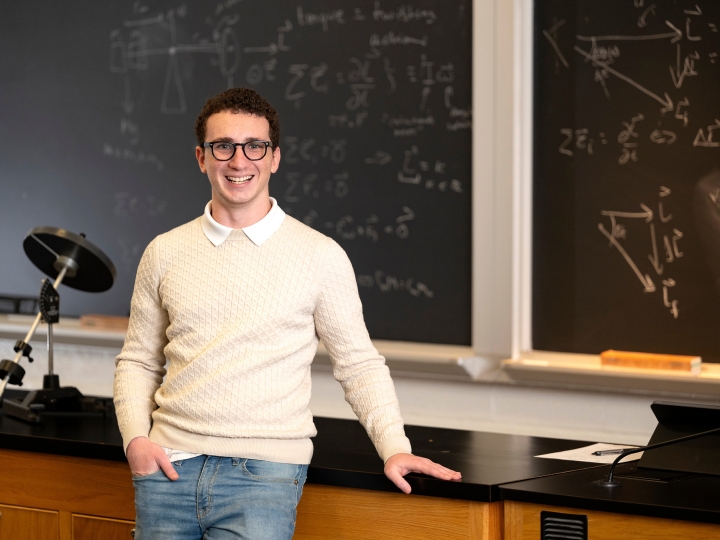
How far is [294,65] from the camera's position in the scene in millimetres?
3383

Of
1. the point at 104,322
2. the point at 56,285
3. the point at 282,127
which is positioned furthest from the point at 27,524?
the point at 282,127

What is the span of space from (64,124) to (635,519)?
2.82 meters

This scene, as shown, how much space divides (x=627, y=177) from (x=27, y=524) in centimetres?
192

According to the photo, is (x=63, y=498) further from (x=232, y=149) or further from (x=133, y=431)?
(x=232, y=149)

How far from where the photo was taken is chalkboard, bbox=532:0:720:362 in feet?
9.11

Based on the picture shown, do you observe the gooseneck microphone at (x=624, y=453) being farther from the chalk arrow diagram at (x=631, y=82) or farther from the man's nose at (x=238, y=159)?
the chalk arrow diagram at (x=631, y=82)

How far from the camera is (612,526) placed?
1.85m

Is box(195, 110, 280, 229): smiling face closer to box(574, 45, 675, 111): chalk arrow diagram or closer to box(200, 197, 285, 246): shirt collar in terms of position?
box(200, 197, 285, 246): shirt collar

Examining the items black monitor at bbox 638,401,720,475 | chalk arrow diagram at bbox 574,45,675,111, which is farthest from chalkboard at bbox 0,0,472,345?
black monitor at bbox 638,401,720,475

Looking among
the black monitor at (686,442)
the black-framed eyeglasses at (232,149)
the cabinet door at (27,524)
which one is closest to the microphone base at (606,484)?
the black monitor at (686,442)

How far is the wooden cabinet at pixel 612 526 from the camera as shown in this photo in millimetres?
1769

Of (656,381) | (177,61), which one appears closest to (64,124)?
(177,61)

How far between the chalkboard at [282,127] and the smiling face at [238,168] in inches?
49.4

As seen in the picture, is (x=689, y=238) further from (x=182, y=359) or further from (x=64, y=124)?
(x=64, y=124)
